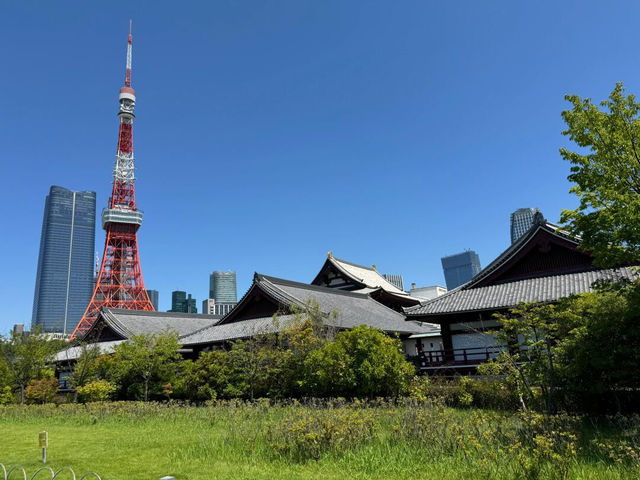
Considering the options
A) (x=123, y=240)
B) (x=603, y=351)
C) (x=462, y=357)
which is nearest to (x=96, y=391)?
(x=462, y=357)

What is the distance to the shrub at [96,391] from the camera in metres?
23.0

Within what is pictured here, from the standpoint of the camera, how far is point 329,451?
8797mm

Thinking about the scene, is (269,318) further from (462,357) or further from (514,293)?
(514,293)

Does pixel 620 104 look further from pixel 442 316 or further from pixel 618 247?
pixel 442 316

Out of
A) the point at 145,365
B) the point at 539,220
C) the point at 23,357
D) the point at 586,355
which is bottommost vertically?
the point at 145,365

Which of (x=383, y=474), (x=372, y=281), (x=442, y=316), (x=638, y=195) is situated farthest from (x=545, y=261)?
(x=372, y=281)

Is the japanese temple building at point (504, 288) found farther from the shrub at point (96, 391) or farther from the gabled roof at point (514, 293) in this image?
the shrub at point (96, 391)

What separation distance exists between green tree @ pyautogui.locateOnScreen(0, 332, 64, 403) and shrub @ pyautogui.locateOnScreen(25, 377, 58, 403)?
407 mm

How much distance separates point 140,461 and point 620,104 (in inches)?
576

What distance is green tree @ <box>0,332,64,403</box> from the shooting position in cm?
2531

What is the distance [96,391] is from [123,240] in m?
45.9

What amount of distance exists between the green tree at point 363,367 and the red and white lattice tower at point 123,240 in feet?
153

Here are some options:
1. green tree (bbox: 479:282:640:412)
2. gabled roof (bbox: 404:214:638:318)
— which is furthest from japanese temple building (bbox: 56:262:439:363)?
green tree (bbox: 479:282:640:412)

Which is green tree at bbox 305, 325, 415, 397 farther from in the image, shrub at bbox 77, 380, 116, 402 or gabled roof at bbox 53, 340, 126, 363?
gabled roof at bbox 53, 340, 126, 363
